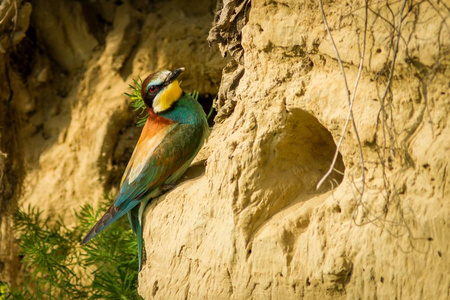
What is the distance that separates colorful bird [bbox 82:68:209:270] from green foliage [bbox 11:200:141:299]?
1.12ft

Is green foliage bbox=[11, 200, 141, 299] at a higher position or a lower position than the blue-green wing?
lower

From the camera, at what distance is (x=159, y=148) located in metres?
3.33

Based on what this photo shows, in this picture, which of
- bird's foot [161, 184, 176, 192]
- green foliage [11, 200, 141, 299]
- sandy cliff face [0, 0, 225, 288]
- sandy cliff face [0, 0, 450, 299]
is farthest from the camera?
sandy cliff face [0, 0, 225, 288]

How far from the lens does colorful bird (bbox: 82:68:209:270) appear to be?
3273 mm

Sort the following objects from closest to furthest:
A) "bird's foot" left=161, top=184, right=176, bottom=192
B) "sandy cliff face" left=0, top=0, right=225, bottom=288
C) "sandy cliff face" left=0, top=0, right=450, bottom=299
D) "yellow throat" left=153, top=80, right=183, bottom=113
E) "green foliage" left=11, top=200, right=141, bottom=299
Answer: "sandy cliff face" left=0, top=0, right=450, bottom=299
"bird's foot" left=161, top=184, right=176, bottom=192
"yellow throat" left=153, top=80, right=183, bottom=113
"green foliage" left=11, top=200, right=141, bottom=299
"sandy cliff face" left=0, top=0, right=225, bottom=288

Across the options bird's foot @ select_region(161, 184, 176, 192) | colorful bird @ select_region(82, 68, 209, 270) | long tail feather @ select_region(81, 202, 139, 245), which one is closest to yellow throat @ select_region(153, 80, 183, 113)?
colorful bird @ select_region(82, 68, 209, 270)

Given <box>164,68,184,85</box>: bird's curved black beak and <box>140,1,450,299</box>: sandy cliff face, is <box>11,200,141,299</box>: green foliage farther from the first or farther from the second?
<box>164,68,184,85</box>: bird's curved black beak

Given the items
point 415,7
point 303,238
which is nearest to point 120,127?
point 303,238

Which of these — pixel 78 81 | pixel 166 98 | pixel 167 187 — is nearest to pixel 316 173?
pixel 167 187

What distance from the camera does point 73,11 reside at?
4.59 m

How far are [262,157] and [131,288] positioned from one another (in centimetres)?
141

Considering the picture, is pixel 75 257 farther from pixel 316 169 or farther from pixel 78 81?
pixel 316 169

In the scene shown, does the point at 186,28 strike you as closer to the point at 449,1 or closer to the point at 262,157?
the point at 262,157

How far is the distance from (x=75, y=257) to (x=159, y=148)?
45.1 inches
